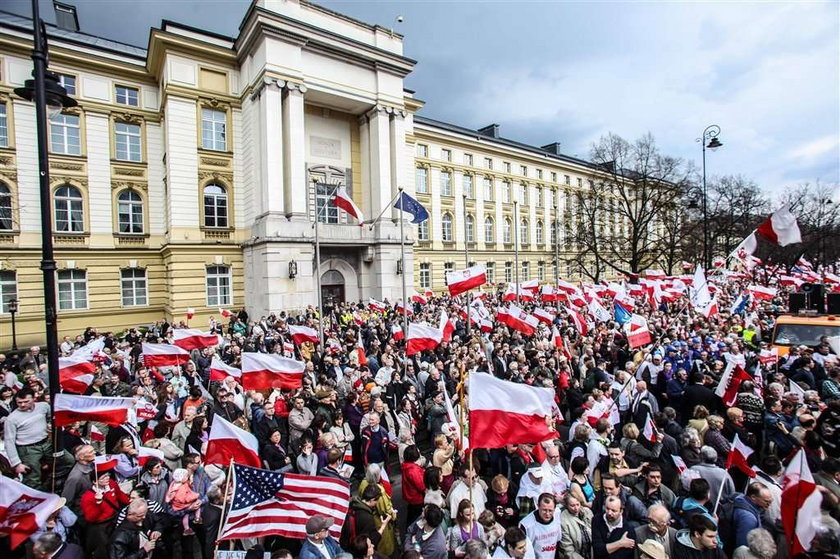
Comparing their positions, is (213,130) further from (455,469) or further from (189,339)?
(455,469)

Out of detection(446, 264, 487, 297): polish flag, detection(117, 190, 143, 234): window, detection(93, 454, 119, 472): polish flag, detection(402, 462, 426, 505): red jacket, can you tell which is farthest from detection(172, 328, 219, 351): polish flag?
detection(117, 190, 143, 234): window

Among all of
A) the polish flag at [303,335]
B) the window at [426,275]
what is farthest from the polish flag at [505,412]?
the window at [426,275]

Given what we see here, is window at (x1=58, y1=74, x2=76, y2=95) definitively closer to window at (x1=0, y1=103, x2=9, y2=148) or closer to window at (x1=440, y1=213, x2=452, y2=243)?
window at (x1=0, y1=103, x2=9, y2=148)

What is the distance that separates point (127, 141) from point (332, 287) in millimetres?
14814

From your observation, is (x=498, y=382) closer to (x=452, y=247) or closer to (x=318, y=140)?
(x=318, y=140)

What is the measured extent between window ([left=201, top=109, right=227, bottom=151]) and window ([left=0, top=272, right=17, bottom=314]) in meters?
11.9

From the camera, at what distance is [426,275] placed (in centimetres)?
4053

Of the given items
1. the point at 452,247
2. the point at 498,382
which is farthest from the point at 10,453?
the point at 452,247

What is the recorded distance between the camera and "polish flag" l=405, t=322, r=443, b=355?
1122 cm

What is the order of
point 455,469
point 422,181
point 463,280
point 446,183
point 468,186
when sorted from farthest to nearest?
1. point 468,186
2. point 446,183
3. point 422,181
4. point 463,280
5. point 455,469

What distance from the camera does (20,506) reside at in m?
4.26

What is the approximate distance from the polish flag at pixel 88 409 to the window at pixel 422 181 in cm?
3601

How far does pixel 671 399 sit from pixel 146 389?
11309 millimetres

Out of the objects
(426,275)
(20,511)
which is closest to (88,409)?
(20,511)
